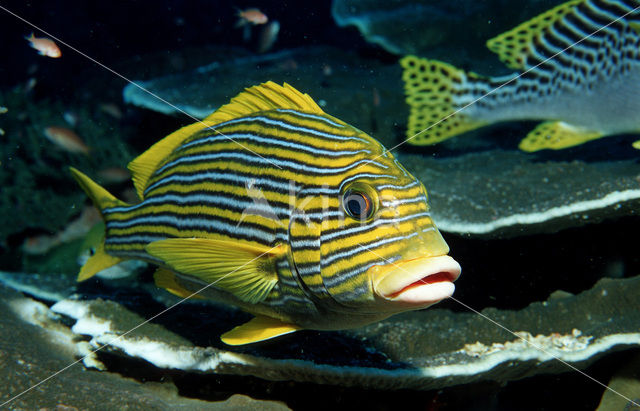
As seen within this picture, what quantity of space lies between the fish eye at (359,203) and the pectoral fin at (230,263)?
14.2 inches

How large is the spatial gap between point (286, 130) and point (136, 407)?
5.09ft

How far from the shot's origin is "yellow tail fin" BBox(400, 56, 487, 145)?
3621 mm

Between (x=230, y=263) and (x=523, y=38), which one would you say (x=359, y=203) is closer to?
(x=230, y=263)

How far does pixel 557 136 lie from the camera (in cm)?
365

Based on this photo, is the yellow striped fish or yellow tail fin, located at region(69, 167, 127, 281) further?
yellow tail fin, located at region(69, 167, 127, 281)

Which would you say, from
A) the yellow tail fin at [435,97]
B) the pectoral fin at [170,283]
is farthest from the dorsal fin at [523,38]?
the pectoral fin at [170,283]

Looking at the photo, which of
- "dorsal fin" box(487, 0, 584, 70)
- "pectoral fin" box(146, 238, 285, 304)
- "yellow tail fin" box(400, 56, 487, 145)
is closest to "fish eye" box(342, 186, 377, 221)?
"pectoral fin" box(146, 238, 285, 304)

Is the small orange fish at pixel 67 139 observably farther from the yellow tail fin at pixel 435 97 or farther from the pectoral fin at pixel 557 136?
the pectoral fin at pixel 557 136

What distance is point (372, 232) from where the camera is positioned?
1516 millimetres

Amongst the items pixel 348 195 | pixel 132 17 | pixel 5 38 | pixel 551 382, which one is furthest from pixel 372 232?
pixel 5 38

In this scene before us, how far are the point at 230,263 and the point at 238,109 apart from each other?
3.04 feet

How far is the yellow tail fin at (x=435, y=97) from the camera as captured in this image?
11.9ft

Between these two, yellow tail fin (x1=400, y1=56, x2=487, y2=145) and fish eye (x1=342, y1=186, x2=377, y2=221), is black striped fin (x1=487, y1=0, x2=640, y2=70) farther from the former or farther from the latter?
fish eye (x1=342, y1=186, x2=377, y2=221)

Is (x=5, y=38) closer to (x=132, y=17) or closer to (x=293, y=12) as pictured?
(x=132, y=17)
